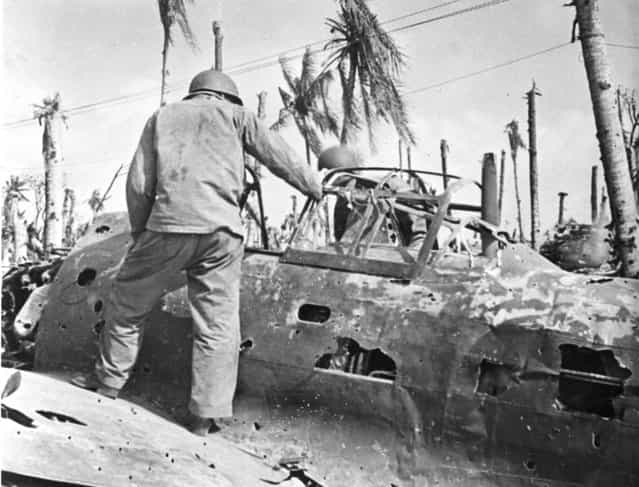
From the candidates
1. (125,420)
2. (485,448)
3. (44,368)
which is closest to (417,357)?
(485,448)

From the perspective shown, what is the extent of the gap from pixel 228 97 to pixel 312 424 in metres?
2.22

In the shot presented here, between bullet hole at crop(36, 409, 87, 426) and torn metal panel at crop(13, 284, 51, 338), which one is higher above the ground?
torn metal panel at crop(13, 284, 51, 338)

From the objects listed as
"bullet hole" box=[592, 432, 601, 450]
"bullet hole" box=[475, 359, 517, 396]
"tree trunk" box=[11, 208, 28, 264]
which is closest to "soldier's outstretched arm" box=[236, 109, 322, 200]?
"bullet hole" box=[475, 359, 517, 396]

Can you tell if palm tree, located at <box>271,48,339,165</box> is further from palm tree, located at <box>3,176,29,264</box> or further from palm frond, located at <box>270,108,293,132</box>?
palm tree, located at <box>3,176,29,264</box>

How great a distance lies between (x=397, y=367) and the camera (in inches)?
170

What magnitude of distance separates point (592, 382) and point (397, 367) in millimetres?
1089

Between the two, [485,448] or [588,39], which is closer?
[485,448]

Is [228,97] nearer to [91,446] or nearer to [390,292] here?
[390,292]

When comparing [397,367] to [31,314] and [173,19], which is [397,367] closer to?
[31,314]

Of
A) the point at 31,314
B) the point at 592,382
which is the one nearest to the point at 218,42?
the point at 31,314

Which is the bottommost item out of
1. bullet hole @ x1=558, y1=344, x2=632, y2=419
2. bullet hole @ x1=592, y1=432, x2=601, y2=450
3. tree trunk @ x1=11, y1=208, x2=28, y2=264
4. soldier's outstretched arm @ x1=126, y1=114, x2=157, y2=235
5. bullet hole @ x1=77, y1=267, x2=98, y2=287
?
bullet hole @ x1=592, y1=432, x2=601, y2=450

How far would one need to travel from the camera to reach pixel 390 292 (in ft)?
14.9

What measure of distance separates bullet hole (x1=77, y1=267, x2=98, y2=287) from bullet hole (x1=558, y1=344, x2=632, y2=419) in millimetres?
3218

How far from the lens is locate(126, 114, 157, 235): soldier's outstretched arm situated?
4.61 m
